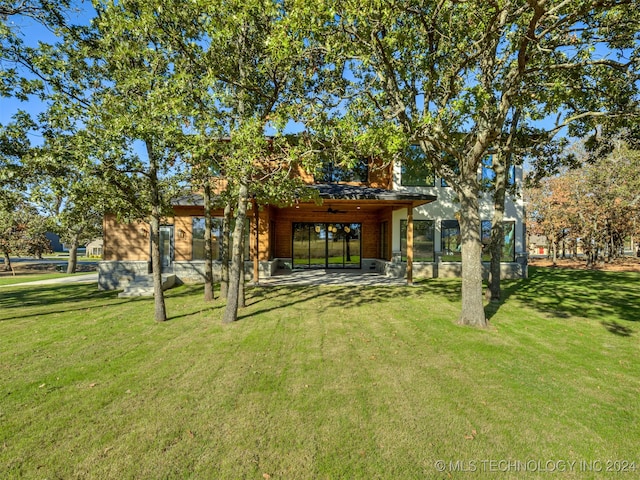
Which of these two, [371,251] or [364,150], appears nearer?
[364,150]

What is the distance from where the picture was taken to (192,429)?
3.50 metres

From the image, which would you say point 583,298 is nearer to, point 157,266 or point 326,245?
point 326,245

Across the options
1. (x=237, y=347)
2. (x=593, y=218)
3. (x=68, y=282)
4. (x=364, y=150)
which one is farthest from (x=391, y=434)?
(x=593, y=218)

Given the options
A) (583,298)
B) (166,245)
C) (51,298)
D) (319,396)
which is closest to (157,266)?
(319,396)

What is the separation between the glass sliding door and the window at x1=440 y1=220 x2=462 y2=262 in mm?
4822

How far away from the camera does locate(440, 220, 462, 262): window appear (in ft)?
52.6

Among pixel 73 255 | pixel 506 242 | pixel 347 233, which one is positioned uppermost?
pixel 347 233

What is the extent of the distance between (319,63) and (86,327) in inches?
368

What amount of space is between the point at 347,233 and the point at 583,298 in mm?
11283

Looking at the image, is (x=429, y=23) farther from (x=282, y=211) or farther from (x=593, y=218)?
(x=593, y=218)

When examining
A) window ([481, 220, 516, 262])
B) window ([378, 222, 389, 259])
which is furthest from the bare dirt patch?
window ([378, 222, 389, 259])

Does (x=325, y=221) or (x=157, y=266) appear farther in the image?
(x=325, y=221)

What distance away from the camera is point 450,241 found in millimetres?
16094

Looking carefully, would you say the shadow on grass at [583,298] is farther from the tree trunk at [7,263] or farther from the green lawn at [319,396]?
the tree trunk at [7,263]
